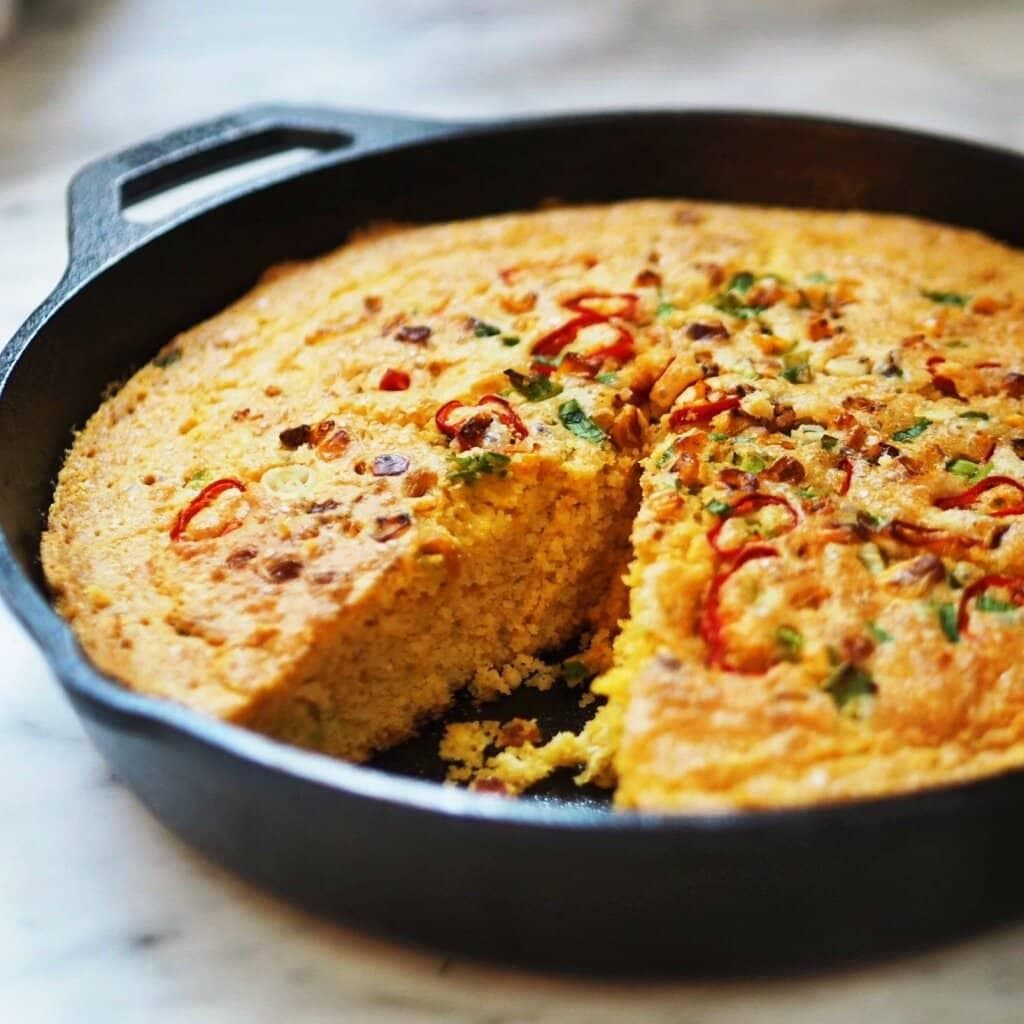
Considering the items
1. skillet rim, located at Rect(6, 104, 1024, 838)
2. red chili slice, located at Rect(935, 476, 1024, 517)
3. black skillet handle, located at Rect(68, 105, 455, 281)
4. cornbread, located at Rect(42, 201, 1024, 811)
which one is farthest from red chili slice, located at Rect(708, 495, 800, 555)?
black skillet handle, located at Rect(68, 105, 455, 281)

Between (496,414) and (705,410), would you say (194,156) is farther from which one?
(705,410)

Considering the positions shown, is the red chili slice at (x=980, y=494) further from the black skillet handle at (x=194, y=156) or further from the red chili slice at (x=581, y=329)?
the black skillet handle at (x=194, y=156)

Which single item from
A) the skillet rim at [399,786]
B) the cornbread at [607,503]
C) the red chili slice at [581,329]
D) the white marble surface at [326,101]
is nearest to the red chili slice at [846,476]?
the cornbread at [607,503]

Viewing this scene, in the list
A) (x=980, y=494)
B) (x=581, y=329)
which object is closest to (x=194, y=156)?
(x=581, y=329)

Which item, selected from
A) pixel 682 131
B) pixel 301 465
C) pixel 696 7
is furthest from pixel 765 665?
pixel 696 7

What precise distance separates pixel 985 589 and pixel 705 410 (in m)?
0.91

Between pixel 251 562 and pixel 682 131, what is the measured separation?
234cm

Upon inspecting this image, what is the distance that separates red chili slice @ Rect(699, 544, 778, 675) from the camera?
2.96 m

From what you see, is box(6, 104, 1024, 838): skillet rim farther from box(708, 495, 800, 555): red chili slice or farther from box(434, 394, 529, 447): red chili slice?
box(434, 394, 529, 447): red chili slice

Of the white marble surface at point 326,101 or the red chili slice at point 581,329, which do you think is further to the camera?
the red chili slice at point 581,329

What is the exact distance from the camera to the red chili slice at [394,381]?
3.86m

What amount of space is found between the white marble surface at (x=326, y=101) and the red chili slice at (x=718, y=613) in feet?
2.19

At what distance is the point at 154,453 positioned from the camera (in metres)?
3.77

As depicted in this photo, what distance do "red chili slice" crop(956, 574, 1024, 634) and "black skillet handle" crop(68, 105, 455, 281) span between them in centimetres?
240
